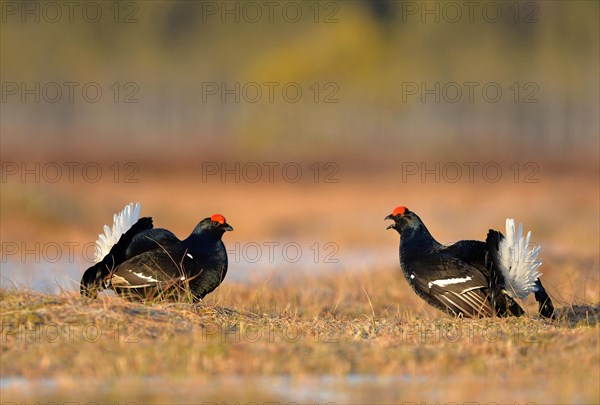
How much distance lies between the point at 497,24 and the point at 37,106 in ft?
75.6

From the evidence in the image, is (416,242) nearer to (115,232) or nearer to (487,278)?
(487,278)

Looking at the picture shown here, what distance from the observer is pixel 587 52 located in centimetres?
5272

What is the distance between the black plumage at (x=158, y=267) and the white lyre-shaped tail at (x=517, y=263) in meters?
2.08

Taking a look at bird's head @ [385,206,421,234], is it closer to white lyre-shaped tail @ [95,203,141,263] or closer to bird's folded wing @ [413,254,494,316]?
bird's folded wing @ [413,254,494,316]

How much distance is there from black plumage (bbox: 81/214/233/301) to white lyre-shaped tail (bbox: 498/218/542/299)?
2075 mm

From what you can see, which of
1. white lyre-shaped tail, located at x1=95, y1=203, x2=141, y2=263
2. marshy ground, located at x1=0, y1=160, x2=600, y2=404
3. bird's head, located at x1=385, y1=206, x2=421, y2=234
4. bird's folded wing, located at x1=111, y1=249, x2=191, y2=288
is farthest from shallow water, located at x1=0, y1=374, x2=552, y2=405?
bird's head, located at x1=385, y1=206, x2=421, y2=234

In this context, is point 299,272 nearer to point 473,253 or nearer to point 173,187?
point 473,253

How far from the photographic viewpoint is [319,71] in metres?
45.2

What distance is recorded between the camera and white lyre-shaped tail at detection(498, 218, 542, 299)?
8.12m

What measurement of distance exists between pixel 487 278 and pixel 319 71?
37.4 metres

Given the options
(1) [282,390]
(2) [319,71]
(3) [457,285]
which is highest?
(2) [319,71]

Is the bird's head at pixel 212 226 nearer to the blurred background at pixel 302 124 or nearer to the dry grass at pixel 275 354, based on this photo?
the dry grass at pixel 275 354

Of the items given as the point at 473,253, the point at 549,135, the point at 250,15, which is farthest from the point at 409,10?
the point at 473,253

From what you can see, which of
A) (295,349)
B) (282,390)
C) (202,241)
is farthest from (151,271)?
(282,390)
